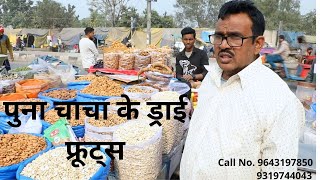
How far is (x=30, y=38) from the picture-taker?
25375 mm

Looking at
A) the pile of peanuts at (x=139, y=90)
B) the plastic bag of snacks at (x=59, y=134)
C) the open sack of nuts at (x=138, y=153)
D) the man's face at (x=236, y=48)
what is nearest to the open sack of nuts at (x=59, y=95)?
the pile of peanuts at (x=139, y=90)

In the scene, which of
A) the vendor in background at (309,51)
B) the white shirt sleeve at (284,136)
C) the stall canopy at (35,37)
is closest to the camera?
the white shirt sleeve at (284,136)

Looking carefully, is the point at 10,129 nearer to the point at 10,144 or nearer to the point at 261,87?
the point at 10,144

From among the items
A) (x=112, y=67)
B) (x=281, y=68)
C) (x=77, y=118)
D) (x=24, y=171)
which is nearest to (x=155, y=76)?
(x=112, y=67)

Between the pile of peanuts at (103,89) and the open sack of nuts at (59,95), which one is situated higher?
the pile of peanuts at (103,89)

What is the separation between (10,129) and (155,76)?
1.68 m

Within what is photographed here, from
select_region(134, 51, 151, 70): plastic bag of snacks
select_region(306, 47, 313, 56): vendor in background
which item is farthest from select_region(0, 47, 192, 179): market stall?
select_region(306, 47, 313, 56): vendor in background

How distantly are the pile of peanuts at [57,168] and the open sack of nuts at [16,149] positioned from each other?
0.37ft

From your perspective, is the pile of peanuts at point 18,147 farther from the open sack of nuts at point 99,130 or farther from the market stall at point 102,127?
the open sack of nuts at point 99,130

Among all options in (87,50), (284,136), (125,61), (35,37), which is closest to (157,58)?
(125,61)

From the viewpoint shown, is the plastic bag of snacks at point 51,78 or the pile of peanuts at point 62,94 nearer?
the pile of peanuts at point 62,94

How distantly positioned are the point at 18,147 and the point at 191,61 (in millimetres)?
2647

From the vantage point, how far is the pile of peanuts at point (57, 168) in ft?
5.34

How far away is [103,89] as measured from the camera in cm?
297
